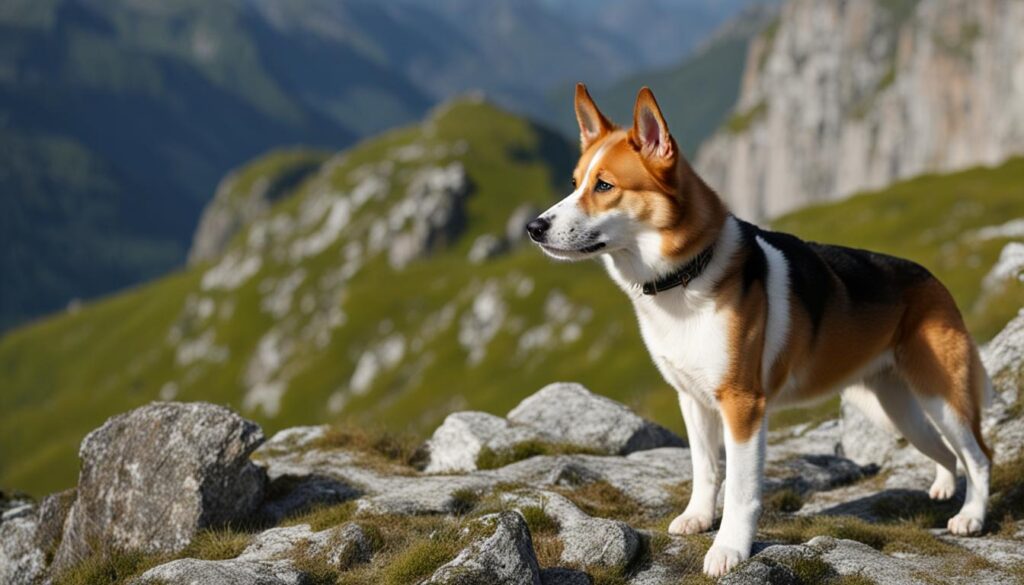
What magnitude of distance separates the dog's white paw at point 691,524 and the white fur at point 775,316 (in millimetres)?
2137

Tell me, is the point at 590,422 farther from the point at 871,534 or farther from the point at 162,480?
the point at 162,480

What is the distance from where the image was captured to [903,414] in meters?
13.0

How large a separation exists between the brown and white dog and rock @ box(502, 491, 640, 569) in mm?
976

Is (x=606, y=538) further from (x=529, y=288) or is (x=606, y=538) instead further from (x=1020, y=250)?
(x=529, y=288)

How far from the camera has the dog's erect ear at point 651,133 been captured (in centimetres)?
980

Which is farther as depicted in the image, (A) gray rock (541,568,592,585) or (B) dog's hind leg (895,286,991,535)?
(B) dog's hind leg (895,286,991,535)

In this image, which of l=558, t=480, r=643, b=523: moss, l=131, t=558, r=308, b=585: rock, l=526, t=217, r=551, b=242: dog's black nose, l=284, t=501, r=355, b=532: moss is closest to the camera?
l=526, t=217, r=551, b=242: dog's black nose

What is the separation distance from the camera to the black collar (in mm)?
10539

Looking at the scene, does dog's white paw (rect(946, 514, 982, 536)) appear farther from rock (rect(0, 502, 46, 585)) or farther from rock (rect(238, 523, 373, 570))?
rock (rect(0, 502, 46, 585))

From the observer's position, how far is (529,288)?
185000 mm

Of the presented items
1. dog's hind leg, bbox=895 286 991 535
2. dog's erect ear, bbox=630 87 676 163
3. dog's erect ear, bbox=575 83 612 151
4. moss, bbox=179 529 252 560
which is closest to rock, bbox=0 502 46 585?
moss, bbox=179 529 252 560

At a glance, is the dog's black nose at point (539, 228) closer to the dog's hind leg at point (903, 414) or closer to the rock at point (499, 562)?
the rock at point (499, 562)

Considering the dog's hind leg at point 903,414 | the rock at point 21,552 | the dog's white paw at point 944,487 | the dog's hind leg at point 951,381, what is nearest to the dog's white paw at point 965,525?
the dog's hind leg at point 951,381

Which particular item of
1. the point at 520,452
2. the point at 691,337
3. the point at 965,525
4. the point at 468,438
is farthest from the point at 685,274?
the point at 468,438
